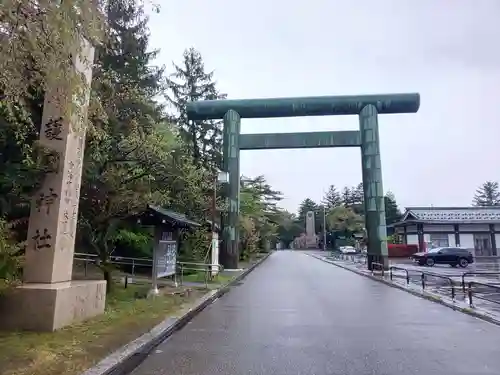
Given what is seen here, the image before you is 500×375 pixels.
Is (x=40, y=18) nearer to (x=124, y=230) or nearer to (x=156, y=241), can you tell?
(x=156, y=241)

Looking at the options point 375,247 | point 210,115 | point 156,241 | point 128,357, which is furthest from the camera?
point 210,115

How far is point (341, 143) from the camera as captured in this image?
27156mm

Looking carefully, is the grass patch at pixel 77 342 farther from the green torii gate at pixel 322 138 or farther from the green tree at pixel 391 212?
the green tree at pixel 391 212

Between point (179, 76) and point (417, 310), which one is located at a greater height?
point (179, 76)

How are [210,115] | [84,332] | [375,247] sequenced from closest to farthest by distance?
1. [84,332]
2. [375,247]
3. [210,115]

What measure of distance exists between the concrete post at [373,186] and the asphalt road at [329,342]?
13305mm

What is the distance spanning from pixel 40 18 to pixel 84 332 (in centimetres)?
506

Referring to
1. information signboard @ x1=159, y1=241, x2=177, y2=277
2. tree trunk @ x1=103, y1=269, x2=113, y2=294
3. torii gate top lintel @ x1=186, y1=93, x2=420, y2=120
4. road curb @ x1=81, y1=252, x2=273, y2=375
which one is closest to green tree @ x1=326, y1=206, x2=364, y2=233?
torii gate top lintel @ x1=186, y1=93, x2=420, y2=120

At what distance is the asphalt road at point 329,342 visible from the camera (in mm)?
5898

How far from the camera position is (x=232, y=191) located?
2695 centimetres

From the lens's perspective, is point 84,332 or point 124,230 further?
point 124,230

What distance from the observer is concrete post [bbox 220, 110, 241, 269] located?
26.5 meters

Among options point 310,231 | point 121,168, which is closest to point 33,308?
point 121,168

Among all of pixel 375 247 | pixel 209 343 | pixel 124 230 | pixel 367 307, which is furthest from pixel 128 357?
pixel 375 247
